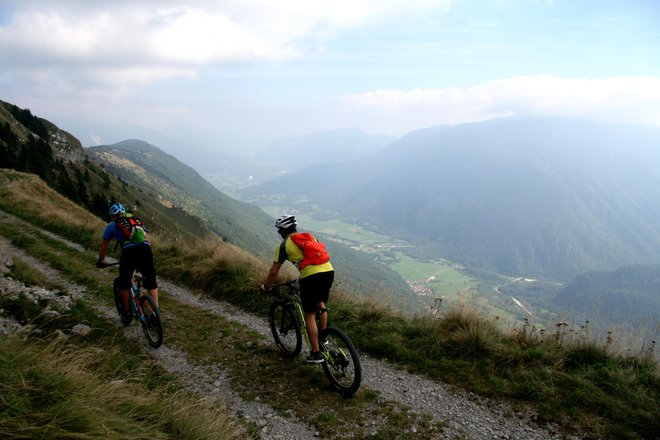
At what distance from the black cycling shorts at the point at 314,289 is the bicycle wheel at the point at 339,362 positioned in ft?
1.82

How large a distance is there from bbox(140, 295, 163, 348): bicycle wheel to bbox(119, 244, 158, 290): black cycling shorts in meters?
0.37

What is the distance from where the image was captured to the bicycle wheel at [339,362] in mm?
5984

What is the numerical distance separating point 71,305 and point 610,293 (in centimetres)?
19745

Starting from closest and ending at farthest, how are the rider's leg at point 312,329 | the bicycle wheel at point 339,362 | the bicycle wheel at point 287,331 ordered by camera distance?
the bicycle wheel at point 339,362, the rider's leg at point 312,329, the bicycle wheel at point 287,331

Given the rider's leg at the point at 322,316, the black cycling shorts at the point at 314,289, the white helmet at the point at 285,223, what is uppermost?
the white helmet at the point at 285,223

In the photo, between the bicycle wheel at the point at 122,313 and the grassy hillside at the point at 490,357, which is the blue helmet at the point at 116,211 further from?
the grassy hillside at the point at 490,357

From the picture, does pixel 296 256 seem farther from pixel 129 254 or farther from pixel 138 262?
pixel 129 254

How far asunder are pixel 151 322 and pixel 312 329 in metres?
4.04

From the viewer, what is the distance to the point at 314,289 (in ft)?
20.0

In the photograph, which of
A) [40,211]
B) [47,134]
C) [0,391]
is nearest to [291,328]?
[0,391]

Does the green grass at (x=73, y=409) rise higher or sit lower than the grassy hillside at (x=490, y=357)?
higher

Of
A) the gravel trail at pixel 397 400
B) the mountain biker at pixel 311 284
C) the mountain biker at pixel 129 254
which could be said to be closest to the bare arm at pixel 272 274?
the mountain biker at pixel 311 284

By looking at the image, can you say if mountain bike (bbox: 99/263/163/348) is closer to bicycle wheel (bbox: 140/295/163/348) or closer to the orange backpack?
bicycle wheel (bbox: 140/295/163/348)

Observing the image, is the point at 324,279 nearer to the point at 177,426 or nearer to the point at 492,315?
the point at 177,426
